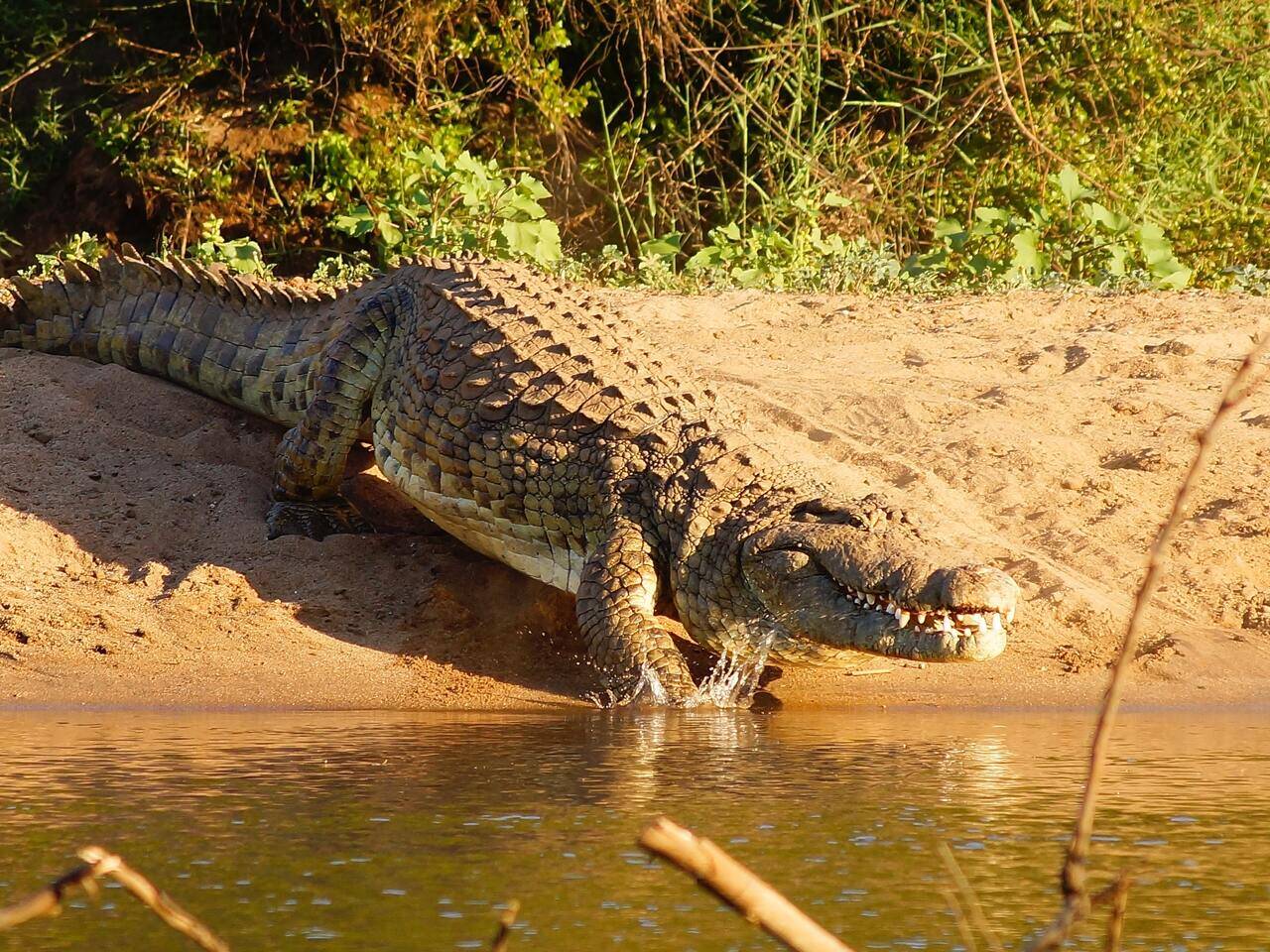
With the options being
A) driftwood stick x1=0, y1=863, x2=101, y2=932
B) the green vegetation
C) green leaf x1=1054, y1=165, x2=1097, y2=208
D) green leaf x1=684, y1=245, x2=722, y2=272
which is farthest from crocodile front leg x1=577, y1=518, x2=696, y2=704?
green leaf x1=1054, y1=165, x2=1097, y2=208

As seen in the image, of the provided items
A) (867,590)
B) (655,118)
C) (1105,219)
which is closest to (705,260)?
(655,118)

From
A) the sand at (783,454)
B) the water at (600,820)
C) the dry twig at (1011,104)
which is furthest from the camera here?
the dry twig at (1011,104)

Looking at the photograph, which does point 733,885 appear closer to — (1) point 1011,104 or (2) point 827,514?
(2) point 827,514

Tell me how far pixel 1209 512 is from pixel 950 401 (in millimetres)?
1212

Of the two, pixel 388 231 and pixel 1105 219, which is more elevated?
pixel 1105 219

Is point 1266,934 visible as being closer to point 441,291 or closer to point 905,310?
point 441,291

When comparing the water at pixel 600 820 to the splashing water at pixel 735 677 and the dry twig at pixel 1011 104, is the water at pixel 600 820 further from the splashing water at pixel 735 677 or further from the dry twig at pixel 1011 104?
the dry twig at pixel 1011 104

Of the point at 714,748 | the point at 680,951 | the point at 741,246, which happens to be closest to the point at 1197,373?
→ the point at 741,246

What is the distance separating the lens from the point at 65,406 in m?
6.91

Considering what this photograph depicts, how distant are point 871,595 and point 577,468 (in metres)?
1.17

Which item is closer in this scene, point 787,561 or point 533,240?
point 787,561

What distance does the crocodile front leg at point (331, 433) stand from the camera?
6270mm

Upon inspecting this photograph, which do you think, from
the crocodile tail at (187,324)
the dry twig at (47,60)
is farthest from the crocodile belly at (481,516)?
the dry twig at (47,60)

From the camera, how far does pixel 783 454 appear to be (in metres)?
6.09
